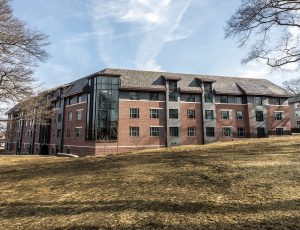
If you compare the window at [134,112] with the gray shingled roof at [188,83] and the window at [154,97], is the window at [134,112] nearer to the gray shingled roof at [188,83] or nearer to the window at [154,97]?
the window at [154,97]

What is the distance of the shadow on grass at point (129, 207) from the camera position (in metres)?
6.10

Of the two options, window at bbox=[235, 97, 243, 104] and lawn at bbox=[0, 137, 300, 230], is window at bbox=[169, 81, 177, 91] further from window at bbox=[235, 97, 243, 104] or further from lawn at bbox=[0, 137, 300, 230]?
lawn at bbox=[0, 137, 300, 230]

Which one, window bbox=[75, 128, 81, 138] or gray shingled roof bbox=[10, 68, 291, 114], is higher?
gray shingled roof bbox=[10, 68, 291, 114]

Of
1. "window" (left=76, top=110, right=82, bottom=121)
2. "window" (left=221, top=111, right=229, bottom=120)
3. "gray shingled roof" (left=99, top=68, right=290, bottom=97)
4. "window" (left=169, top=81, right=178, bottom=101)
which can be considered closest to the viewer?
"gray shingled roof" (left=99, top=68, right=290, bottom=97)

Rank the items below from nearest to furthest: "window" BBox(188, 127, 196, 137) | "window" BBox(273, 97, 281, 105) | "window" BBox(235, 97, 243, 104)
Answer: "window" BBox(188, 127, 196, 137) < "window" BBox(235, 97, 243, 104) < "window" BBox(273, 97, 281, 105)

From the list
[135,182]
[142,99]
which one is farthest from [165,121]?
[135,182]

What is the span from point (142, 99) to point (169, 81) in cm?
590

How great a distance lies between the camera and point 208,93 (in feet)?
148

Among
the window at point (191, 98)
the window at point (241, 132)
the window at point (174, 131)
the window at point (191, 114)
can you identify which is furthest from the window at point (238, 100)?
the window at point (174, 131)

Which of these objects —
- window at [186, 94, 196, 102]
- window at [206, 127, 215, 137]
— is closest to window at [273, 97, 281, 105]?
window at [206, 127, 215, 137]

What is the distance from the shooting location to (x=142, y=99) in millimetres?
40750

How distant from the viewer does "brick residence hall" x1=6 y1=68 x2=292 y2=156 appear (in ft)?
127

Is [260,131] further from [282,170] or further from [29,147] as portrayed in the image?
[29,147]

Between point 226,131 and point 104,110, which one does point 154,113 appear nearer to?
point 104,110
